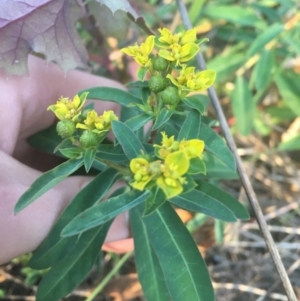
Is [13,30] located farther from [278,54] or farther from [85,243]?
[278,54]

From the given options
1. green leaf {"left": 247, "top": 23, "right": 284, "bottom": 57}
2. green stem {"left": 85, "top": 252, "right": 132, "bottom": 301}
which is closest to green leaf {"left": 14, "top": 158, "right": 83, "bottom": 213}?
green stem {"left": 85, "top": 252, "right": 132, "bottom": 301}

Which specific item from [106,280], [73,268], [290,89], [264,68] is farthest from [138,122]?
[290,89]

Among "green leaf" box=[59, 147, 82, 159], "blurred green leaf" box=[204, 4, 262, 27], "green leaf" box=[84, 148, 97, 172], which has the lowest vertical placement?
"green leaf" box=[84, 148, 97, 172]

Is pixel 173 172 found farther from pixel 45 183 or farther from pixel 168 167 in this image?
pixel 45 183

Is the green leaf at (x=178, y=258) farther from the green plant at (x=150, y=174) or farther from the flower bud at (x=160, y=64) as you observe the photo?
the flower bud at (x=160, y=64)

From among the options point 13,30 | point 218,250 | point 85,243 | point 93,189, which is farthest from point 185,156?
point 218,250

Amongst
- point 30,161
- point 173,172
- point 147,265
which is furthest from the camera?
point 30,161

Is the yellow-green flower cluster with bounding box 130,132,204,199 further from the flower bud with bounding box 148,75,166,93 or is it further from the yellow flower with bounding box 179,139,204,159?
the flower bud with bounding box 148,75,166,93
